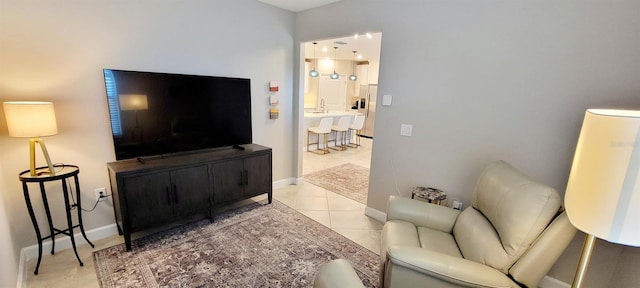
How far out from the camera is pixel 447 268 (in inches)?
54.9

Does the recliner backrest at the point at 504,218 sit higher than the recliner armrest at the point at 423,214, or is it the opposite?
the recliner backrest at the point at 504,218

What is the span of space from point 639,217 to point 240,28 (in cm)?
359

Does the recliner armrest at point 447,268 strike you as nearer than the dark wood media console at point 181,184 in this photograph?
Yes

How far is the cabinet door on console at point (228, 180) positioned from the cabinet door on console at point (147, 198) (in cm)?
48

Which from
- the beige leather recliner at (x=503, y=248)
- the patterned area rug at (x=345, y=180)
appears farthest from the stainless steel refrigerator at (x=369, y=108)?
the beige leather recliner at (x=503, y=248)

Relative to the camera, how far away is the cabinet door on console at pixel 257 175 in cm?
324

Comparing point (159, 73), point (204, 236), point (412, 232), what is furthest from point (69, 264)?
point (412, 232)

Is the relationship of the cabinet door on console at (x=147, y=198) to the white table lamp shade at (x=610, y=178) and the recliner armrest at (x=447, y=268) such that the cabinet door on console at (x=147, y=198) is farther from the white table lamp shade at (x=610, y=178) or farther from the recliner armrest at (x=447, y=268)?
the white table lamp shade at (x=610, y=178)

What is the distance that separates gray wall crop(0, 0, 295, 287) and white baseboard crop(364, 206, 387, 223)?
236 centimetres

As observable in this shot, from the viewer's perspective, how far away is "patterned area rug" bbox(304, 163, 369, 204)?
4024mm

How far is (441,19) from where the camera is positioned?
250 cm

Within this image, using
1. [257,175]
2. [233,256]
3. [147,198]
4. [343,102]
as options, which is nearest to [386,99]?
[257,175]

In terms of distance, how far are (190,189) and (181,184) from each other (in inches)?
4.4

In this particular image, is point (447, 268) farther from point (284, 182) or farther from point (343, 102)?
point (343, 102)
